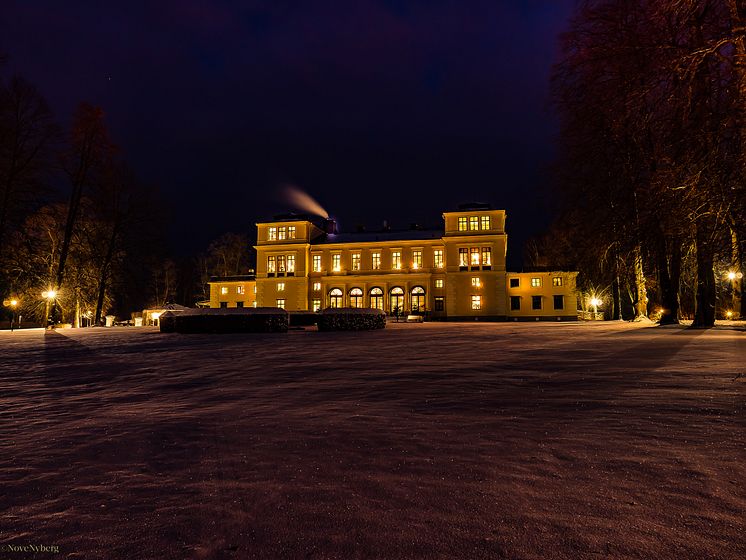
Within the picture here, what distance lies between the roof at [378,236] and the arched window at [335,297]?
601 centimetres

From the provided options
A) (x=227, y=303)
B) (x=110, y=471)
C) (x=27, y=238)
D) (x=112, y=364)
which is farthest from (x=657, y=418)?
(x=227, y=303)

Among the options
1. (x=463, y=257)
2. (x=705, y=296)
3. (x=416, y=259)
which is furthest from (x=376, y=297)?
(x=705, y=296)

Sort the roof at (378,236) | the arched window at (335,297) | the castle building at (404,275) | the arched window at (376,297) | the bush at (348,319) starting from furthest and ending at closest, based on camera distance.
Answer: the arched window at (335,297) < the roof at (378,236) < the arched window at (376,297) < the castle building at (404,275) < the bush at (348,319)

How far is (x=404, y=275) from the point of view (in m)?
52.8

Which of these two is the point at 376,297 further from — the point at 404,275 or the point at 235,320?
the point at 235,320

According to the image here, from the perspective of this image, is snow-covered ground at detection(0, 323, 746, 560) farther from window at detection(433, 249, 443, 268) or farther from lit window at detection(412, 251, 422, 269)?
lit window at detection(412, 251, 422, 269)

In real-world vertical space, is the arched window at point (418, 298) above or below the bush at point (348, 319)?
above

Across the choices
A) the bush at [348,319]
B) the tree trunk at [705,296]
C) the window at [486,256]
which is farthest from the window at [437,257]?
the tree trunk at [705,296]

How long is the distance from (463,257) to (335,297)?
15878mm

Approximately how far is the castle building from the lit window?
118 mm

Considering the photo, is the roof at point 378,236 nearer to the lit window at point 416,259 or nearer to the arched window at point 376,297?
the lit window at point 416,259

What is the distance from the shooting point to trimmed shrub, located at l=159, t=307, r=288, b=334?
19.3 m

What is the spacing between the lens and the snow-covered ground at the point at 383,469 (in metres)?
2.05

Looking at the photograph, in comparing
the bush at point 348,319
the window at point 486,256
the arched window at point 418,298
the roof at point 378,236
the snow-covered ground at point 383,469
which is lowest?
the snow-covered ground at point 383,469
